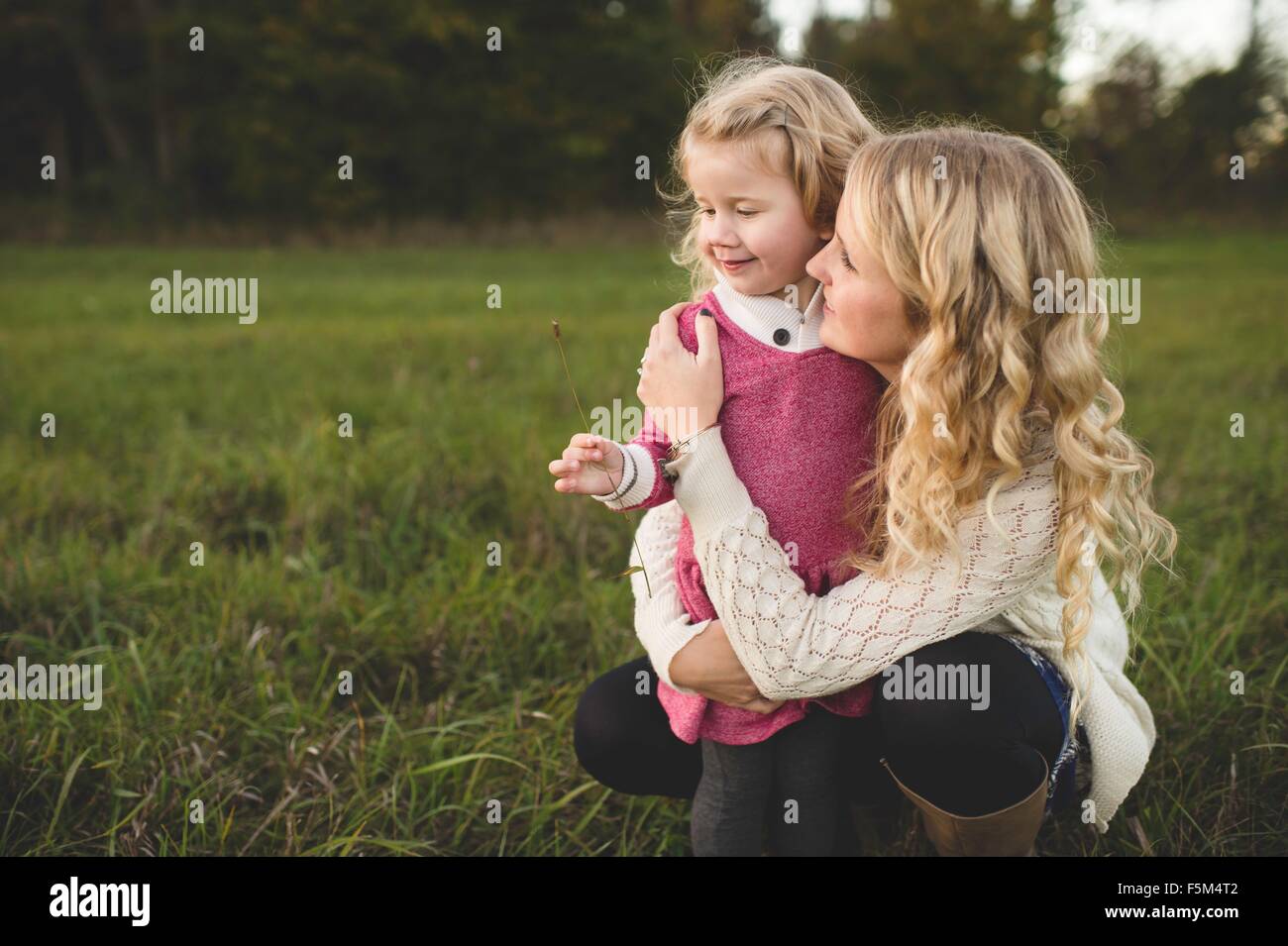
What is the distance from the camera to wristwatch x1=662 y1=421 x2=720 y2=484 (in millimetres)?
1533

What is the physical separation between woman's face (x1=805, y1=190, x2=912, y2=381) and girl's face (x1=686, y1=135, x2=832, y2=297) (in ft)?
0.23

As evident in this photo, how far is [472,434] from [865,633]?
238 cm

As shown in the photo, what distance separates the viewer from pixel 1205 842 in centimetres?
180

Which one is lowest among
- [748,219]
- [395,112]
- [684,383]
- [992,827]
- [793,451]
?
[992,827]

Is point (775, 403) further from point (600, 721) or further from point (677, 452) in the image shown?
point (600, 721)

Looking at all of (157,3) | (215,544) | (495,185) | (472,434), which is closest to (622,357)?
(472,434)

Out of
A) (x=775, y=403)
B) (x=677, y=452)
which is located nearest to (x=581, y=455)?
(x=677, y=452)

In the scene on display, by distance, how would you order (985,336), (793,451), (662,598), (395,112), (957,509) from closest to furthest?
(985,336)
(957,509)
(793,451)
(662,598)
(395,112)

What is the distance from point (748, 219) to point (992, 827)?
103cm

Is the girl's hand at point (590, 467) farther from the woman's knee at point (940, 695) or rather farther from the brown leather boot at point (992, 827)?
the brown leather boot at point (992, 827)

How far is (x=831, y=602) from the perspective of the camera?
Answer: 1552mm

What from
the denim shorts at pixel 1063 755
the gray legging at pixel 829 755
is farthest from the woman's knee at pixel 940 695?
the denim shorts at pixel 1063 755

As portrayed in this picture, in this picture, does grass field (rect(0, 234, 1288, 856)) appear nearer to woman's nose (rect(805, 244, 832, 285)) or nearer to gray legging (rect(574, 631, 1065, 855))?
gray legging (rect(574, 631, 1065, 855))

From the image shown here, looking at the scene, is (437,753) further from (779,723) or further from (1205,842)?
(1205,842)
